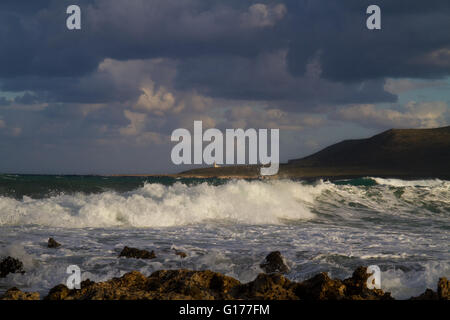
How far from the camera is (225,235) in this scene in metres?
13.2

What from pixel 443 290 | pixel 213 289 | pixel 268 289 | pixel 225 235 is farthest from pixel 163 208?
pixel 443 290

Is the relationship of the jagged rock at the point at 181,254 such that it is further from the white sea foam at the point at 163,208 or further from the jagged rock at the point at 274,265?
the white sea foam at the point at 163,208

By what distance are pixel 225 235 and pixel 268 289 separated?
311 inches

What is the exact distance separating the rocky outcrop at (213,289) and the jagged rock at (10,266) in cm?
272

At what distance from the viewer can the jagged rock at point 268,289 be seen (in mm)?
5219

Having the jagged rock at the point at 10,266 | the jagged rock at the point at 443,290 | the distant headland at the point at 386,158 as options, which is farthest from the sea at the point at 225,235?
the distant headland at the point at 386,158

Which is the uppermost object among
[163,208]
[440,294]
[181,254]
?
[440,294]

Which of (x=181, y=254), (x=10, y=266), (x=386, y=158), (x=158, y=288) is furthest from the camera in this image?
(x=386, y=158)

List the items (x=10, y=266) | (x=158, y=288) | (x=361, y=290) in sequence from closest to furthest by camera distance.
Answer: (x=158, y=288) < (x=361, y=290) < (x=10, y=266)

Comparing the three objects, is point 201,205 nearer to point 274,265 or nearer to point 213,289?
point 274,265

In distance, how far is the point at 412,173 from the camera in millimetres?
95188

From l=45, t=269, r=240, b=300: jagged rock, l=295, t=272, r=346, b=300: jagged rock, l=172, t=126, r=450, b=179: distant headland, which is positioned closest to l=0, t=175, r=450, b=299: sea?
l=45, t=269, r=240, b=300: jagged rock

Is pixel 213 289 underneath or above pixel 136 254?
above
